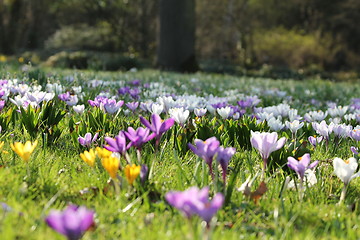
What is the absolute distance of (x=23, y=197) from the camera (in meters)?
1.67

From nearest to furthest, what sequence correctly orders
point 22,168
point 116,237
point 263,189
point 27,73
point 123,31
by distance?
point 116,237
point 263,189
point 22,168
point 27,73
point 123,31

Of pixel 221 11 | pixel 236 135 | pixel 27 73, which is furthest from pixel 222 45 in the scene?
pixel 236 135

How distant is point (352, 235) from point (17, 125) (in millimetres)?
2270

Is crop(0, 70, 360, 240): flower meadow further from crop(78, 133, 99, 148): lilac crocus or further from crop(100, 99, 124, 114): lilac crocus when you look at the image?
crop(100, 99, 124, 114): lilac crocus

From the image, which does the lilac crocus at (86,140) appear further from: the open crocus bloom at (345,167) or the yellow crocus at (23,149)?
the open crocus bloom at (345,167)

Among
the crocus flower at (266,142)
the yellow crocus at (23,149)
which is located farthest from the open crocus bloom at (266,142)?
the yellow crocus at (23,149)

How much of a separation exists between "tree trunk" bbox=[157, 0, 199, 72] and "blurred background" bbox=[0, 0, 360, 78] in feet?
0.11

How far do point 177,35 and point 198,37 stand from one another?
15.9 meters

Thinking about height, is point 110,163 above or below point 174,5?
below

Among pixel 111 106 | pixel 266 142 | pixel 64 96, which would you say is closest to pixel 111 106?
pixel 111 106

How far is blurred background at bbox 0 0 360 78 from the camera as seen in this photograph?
1411 cm

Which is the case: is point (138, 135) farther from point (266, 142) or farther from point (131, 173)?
point (266, 142)

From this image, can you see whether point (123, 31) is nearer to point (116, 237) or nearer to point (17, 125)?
point (17, 125)

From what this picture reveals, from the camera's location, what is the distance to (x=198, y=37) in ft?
95.4
